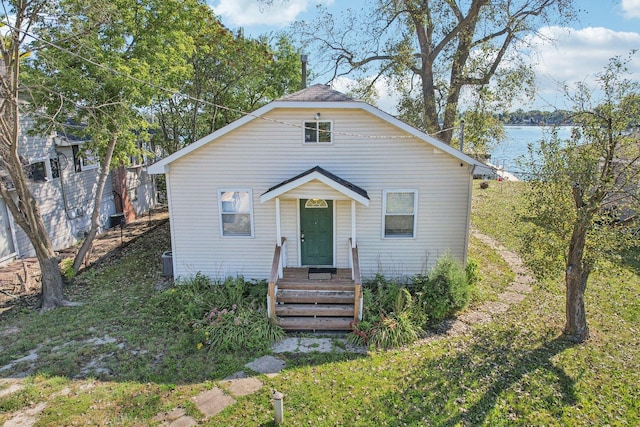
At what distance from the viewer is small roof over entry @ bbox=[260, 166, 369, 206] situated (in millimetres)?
10258

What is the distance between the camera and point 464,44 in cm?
1950

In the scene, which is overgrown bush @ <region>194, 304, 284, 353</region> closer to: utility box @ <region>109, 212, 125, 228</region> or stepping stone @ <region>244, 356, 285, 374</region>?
stepping stone @ <region>244, 356, 285, 374</region>

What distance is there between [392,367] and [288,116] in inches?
265

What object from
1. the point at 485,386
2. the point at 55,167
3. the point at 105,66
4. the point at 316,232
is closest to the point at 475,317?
the point at 485,386

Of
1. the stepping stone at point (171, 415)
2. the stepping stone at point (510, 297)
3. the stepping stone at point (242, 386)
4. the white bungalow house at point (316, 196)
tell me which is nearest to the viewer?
the stepping stone at point (171, 415)

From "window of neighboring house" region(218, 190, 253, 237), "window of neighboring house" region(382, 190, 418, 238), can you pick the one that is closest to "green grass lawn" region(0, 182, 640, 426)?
"window of neighboring house" region(218, 190, 253, 237)

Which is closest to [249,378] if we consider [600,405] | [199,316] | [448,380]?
[199,316]

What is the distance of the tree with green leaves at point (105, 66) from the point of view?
1127 centimetres

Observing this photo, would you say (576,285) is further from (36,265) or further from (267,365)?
(36,265)

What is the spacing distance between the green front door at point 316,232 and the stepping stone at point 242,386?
180 inches

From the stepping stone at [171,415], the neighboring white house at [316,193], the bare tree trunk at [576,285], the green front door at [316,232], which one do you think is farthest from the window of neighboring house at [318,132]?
the stepping stone at [171,415]

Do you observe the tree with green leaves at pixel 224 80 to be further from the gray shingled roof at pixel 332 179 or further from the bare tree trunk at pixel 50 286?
the bare tree trunk at pixel 50 286

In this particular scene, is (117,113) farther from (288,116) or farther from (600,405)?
(600,405)

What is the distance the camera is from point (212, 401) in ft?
23.0
